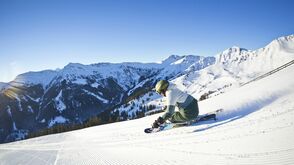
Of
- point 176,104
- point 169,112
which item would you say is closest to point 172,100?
point 176,104

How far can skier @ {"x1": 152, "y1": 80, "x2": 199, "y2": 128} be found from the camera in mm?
11859

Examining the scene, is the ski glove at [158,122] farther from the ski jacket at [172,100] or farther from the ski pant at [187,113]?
the ski pant at [187,113]

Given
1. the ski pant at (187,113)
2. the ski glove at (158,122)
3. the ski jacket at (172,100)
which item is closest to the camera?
the ski jacket at (172,100)

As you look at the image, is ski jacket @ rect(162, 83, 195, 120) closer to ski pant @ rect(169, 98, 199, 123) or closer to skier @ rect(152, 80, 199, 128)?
skier @ rect(152, 80, 199, 128)

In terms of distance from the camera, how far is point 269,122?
9.07 m

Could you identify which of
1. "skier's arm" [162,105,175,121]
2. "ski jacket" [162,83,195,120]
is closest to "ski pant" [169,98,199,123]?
"ski jacket" [162,83,195,120]

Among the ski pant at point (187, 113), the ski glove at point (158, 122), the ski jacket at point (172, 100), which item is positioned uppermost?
the ski jacket at point (172, 100)

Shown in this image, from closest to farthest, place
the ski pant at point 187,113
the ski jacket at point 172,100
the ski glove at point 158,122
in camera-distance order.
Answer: the ski jacket at point 172,100
the ski glove at point 158,122
the ski pant at point 187,113

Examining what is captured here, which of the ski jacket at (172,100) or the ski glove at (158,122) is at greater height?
the ski jacket at (172,100)

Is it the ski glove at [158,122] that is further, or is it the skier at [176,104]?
the ski glove at [158,122]

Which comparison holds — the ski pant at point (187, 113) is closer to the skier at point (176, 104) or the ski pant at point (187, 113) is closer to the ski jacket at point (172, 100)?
the skier at point (176, 104)

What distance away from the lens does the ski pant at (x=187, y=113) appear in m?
12.6

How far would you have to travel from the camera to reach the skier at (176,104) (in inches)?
467

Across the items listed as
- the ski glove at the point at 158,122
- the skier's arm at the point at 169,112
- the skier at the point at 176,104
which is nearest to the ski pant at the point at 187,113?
the skier at the point at 176,104
